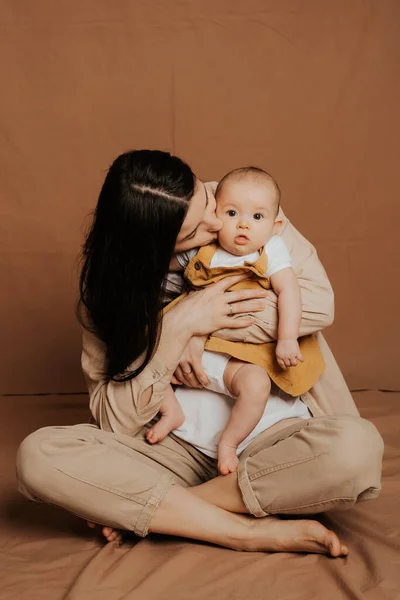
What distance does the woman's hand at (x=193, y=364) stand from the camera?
189 centimetres

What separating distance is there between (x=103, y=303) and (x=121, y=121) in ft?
3.58

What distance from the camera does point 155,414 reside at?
76.1 inches

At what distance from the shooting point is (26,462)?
1.79 m

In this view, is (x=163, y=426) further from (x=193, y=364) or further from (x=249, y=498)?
(x=249, y=498)

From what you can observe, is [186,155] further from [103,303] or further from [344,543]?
[344,543]

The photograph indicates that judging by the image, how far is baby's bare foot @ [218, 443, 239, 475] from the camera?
6.06 ft

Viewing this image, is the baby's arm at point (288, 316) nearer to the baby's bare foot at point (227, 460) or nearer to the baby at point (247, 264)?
the baby at point (247, 264)

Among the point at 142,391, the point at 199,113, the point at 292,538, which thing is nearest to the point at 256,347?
the point at 142,391

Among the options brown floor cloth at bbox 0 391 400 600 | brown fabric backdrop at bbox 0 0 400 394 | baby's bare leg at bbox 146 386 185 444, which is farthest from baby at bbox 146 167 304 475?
brown fabric backdrop at bbox 0 0 400 394

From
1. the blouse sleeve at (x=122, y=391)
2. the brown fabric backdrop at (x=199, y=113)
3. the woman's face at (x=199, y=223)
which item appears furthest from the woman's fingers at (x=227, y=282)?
the brown fabric backdrop at (x=199, y=113)

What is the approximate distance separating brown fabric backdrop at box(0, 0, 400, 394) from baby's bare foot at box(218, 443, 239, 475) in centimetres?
122

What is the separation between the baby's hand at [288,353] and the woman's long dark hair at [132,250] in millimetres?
287

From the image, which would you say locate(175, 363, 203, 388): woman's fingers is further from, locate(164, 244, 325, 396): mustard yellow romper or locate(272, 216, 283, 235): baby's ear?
locate(272, 216, 283, 235): baby's ear

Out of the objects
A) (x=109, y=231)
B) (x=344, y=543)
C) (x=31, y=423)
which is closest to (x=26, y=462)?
(x=109, y=231)
